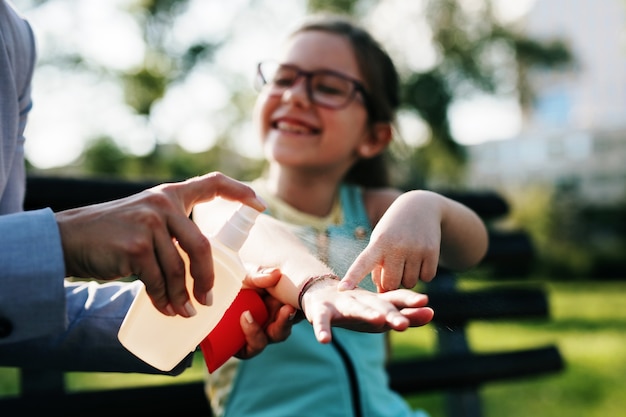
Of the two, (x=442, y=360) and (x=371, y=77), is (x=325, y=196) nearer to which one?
(x=371, y=77)

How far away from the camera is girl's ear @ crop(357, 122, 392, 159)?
7.03 feet

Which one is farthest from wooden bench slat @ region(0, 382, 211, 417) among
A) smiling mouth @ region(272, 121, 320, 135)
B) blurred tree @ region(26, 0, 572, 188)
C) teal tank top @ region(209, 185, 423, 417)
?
blurred tree @ region(26, 0, 572, 188)

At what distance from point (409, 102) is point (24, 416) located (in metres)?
20.0

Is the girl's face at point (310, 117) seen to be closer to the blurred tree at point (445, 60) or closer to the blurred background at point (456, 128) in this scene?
the blurred background at point (456, 128)

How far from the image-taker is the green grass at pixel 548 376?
3.88 m

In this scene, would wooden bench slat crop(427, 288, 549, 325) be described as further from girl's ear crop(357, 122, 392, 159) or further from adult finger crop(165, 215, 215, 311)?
adult finger crop(165, 215, 215, 311)

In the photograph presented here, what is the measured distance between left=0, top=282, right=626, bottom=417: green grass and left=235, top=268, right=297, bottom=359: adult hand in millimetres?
383

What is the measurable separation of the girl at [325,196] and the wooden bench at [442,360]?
6.7 inches

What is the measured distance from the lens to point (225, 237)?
40.8 inches

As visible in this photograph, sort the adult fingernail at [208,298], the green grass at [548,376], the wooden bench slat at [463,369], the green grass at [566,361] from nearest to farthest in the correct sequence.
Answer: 1. the adult fingernail at [208,298]
2. the wooden bench slat at [463,369]
3. the green grass at [548,376]
4. the green grass at [566,361]

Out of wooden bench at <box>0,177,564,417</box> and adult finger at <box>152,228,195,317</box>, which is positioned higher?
adult finger at <box>152,228,195,317</box>

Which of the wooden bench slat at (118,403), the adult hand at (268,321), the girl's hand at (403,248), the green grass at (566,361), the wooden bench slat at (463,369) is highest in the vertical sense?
the girl's hand at (403,248)

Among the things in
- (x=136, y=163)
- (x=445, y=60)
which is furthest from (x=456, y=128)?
(x=136, y=163)

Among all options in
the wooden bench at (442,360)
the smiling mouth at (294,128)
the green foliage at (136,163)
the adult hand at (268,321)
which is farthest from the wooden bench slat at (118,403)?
the green foliage at (136,163)
